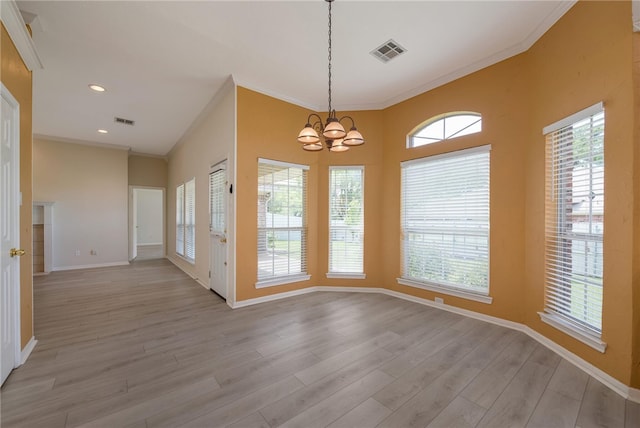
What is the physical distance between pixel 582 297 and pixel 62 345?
Result: 498cm

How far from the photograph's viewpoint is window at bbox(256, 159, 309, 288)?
154 inches

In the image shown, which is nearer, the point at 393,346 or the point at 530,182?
the point at 393,346

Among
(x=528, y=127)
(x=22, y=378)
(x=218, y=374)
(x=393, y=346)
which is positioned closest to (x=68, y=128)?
(x=22, y=378)

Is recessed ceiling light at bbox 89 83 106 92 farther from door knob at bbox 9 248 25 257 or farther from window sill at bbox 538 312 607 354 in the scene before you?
window sill at bbox 538 312 607 354

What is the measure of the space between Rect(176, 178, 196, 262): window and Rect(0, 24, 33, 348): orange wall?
2964 mm

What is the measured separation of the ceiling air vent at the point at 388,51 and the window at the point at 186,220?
429 centimetres

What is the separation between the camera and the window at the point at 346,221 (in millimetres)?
4406

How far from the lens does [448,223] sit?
11.6ft

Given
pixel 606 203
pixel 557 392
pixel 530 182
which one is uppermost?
pixel 530 182

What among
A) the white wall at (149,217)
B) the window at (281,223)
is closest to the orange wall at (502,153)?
the window at (281,223)

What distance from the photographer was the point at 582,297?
2.31 metres

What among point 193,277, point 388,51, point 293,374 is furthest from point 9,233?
point 388,51

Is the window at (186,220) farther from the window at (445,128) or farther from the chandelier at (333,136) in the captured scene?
the window at (445,128)

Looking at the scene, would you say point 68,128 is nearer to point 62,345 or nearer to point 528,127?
point 62,345
